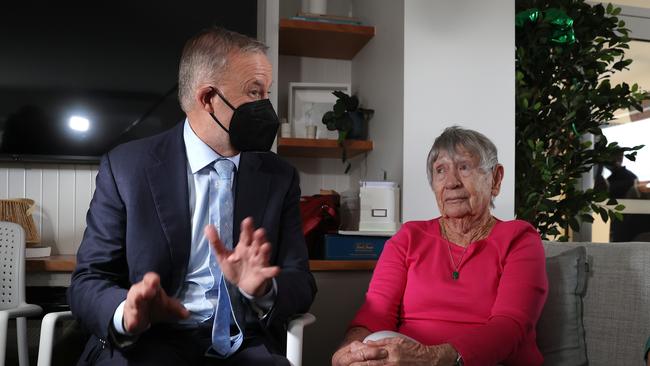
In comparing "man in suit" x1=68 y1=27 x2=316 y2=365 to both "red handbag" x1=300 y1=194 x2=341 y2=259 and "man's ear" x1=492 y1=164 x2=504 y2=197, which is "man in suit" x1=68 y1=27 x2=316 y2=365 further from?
"red handbag" x1=300 y1=194 x2=341 y2=259

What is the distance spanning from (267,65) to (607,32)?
92.8 inches

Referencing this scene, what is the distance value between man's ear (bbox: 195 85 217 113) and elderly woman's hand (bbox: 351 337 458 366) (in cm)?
71

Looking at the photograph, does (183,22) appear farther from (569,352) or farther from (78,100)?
(569,352)

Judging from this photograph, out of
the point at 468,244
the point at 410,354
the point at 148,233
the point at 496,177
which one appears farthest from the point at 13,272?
the point at 496,177

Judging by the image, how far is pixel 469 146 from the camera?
5.72 ft

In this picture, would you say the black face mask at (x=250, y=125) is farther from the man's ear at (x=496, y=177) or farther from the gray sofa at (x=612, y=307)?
the gray sofa at (x=612, y=307)

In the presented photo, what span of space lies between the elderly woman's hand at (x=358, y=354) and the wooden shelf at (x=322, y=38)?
1.64 metres

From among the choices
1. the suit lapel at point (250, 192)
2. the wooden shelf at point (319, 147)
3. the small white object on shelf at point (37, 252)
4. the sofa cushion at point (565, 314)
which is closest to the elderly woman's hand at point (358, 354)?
the suit lapel at point (250, 192)

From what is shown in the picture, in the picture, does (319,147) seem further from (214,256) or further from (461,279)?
(214,256)

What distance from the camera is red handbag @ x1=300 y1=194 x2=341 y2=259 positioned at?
7.97 feet

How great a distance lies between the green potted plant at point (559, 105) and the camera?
112 inches

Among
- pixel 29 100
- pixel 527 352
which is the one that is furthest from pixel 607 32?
pixel 29 100

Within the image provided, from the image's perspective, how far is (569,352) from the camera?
5.59 feet

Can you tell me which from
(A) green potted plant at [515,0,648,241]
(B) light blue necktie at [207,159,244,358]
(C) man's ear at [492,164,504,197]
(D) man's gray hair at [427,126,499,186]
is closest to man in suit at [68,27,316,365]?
(B) light blue necktie at [207,159,244,358]
